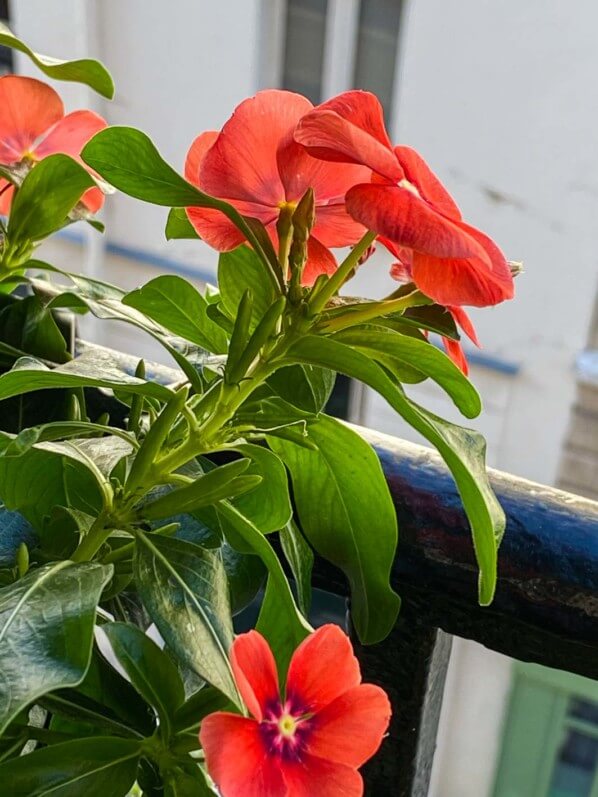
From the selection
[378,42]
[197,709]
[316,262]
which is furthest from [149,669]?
[378,42]

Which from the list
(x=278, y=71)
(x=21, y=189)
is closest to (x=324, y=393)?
(x=21, y=189)

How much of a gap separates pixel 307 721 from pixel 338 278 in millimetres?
111

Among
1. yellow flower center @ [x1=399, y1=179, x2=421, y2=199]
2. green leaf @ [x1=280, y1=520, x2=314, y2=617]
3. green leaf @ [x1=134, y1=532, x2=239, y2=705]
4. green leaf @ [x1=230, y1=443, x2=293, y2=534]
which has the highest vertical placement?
yellow flower center @ [x1=399, y1=179, x2=421, y2=199]

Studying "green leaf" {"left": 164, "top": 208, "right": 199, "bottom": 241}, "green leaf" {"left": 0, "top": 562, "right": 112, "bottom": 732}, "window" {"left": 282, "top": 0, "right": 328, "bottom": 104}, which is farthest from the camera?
"window" {"left": 282, "top": 0, "right": 328, "bottom": 104}

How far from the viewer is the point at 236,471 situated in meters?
0.25

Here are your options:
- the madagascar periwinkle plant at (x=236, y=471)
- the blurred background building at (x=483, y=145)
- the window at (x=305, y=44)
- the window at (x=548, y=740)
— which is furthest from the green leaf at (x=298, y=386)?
the window at (x=305, y=44)

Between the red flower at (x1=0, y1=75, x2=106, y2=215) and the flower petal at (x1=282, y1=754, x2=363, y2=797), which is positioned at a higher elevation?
the red flower at (x1=0, y1=75, x2=106, y2=215)

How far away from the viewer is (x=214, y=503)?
259 mm

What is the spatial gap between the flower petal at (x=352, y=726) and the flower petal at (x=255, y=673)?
0.04ft

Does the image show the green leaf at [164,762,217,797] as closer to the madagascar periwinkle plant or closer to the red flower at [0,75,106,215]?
the madagascar periwinkle plant

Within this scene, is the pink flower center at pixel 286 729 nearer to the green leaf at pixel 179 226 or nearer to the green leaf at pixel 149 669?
the green leaf at pixel 149 669

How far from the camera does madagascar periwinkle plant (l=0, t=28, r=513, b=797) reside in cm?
23

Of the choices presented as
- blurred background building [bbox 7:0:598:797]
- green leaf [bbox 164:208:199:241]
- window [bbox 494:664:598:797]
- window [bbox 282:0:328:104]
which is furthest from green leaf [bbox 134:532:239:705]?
window [bbox 282:0:328:104]

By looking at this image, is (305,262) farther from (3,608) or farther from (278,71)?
(278,71)
